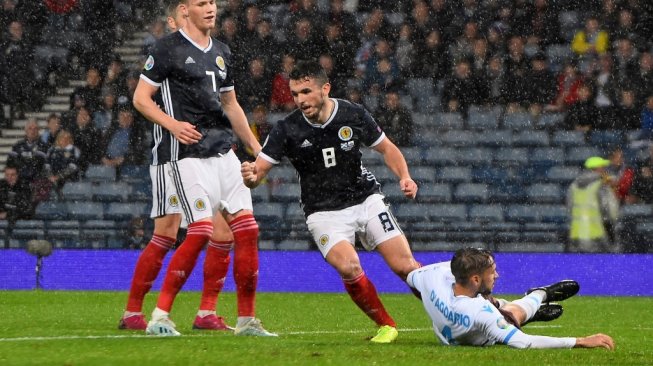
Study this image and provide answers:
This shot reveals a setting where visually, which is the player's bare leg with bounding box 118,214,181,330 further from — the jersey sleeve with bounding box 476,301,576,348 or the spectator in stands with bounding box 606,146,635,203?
the spectator in stands with bounding box 606,146,635,203

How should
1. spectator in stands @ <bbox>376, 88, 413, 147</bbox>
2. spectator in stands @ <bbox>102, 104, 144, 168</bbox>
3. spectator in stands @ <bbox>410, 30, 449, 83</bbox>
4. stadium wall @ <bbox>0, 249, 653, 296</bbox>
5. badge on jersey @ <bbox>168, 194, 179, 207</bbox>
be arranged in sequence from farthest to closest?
spectator in stands @ <bbox>102, 104, 144, 168</bbox> → spectator in stands @ <bbox>410, 30, 449, 83</bbox> → spectator in stands @ <bbox>376, 88, 413, 147</bbox> → stadium wall @ <bbox>0, 249, 653, 296</bbox> → badge on jersey @ <bbox>168, 194, 179, 207</bbox>

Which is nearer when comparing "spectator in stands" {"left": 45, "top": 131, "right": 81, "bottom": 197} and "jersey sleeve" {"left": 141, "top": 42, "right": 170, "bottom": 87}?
"jersey sleeve" {"left": 141, "top": 42, "right": 170, "bottom": 87}

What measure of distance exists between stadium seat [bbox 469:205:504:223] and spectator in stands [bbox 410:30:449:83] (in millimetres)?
1729

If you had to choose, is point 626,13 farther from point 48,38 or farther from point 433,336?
point 433,336

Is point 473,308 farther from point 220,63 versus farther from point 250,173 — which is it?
point 220,63

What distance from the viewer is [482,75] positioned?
17.5 metres

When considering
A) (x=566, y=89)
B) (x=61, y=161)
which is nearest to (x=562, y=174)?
(x=566, y=89)

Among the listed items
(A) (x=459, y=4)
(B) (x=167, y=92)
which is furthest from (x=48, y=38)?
(B) (x=167, y=92)

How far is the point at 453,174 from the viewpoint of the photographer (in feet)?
58.2

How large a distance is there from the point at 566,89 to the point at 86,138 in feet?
19.8

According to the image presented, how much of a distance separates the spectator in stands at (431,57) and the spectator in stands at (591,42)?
1.78 meters

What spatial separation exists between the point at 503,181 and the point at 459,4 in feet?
7.78

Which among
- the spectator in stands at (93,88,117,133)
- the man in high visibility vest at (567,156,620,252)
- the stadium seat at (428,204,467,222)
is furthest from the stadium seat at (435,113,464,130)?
the spectator in stands at (93,88,117,133)

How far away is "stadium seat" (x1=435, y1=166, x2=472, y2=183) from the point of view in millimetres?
17672
